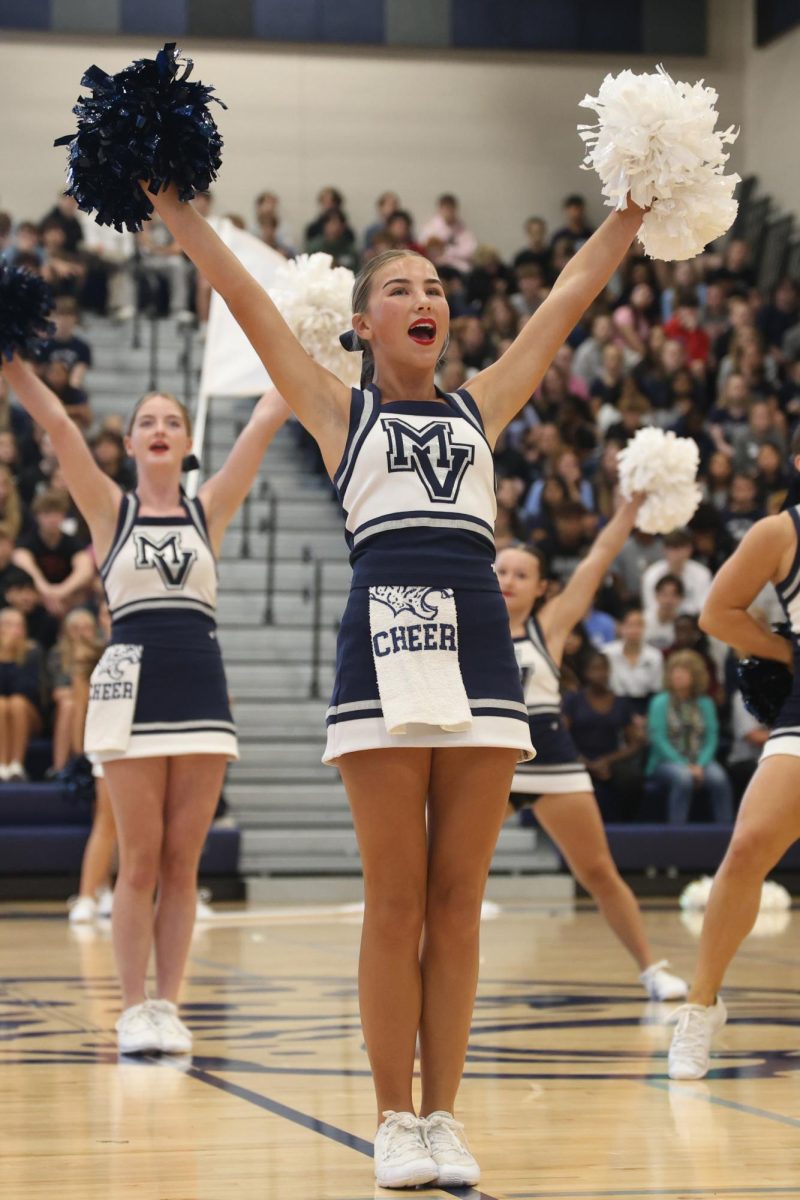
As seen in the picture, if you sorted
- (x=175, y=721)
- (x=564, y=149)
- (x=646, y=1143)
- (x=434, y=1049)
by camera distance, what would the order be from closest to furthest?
1. (x=434, y=1049)
2. (x=646, y=1143)
3. (x=175, y=721)
4. (x=564, y=149)

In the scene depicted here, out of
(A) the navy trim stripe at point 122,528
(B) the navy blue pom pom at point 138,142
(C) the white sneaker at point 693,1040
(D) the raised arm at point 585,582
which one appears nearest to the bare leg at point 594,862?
(D) the raised arm at point 585,582

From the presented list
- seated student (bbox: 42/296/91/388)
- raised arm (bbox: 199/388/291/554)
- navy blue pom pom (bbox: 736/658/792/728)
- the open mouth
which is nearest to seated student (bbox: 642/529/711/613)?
seated student (bbox: 42/296/91/388)

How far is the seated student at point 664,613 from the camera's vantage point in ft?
39.6

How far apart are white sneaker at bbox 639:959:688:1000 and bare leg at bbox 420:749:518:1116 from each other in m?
2.78

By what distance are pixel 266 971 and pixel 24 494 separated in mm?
6490

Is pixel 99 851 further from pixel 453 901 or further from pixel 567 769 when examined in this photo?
pixel 453 901

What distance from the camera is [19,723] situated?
35.9 ft

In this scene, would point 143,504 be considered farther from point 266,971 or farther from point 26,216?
point 26,216

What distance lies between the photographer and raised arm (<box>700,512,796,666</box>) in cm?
447

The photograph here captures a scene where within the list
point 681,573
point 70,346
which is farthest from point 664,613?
point 70,346

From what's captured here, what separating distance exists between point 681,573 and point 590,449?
2.03m

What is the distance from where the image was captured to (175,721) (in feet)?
16.3

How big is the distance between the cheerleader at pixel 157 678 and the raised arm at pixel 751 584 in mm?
1254

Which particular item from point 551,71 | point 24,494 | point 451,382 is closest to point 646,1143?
point 24,494
